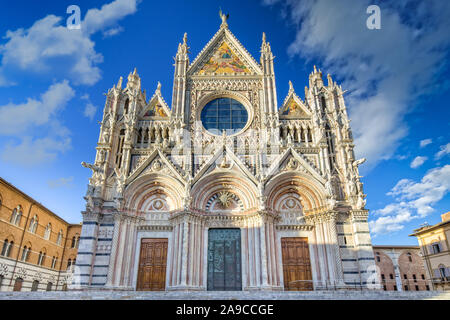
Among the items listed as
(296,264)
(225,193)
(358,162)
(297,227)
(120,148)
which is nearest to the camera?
(296,264)

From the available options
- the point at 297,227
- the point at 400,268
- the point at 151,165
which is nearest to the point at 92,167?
the point at 151,165

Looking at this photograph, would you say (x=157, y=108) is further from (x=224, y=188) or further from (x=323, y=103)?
(x=323, y=103)

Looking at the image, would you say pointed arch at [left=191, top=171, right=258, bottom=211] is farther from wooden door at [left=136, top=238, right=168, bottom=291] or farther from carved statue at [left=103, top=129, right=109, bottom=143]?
carved statue at [left=103, top=129, right=109, bottom=143]

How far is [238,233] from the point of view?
18812 mm

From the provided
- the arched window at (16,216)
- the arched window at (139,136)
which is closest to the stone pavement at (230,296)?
the arched window at (139,136)

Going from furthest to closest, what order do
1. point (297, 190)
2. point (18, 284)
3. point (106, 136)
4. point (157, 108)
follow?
1. point (18, 284)
2. point (157, 108)
3. point (106, 136)
4. point (297, 190)

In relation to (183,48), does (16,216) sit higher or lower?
lower

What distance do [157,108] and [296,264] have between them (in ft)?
47.9

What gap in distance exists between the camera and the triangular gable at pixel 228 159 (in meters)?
19.4

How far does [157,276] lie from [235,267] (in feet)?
15.1

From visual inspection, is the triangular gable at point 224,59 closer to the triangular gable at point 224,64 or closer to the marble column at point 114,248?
the triangular gable at point 224,64

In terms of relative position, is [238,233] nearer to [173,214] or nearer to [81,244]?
[173,214]

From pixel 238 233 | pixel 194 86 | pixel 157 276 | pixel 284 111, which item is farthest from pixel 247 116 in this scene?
pixel 157 276

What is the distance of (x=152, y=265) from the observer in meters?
18.0
